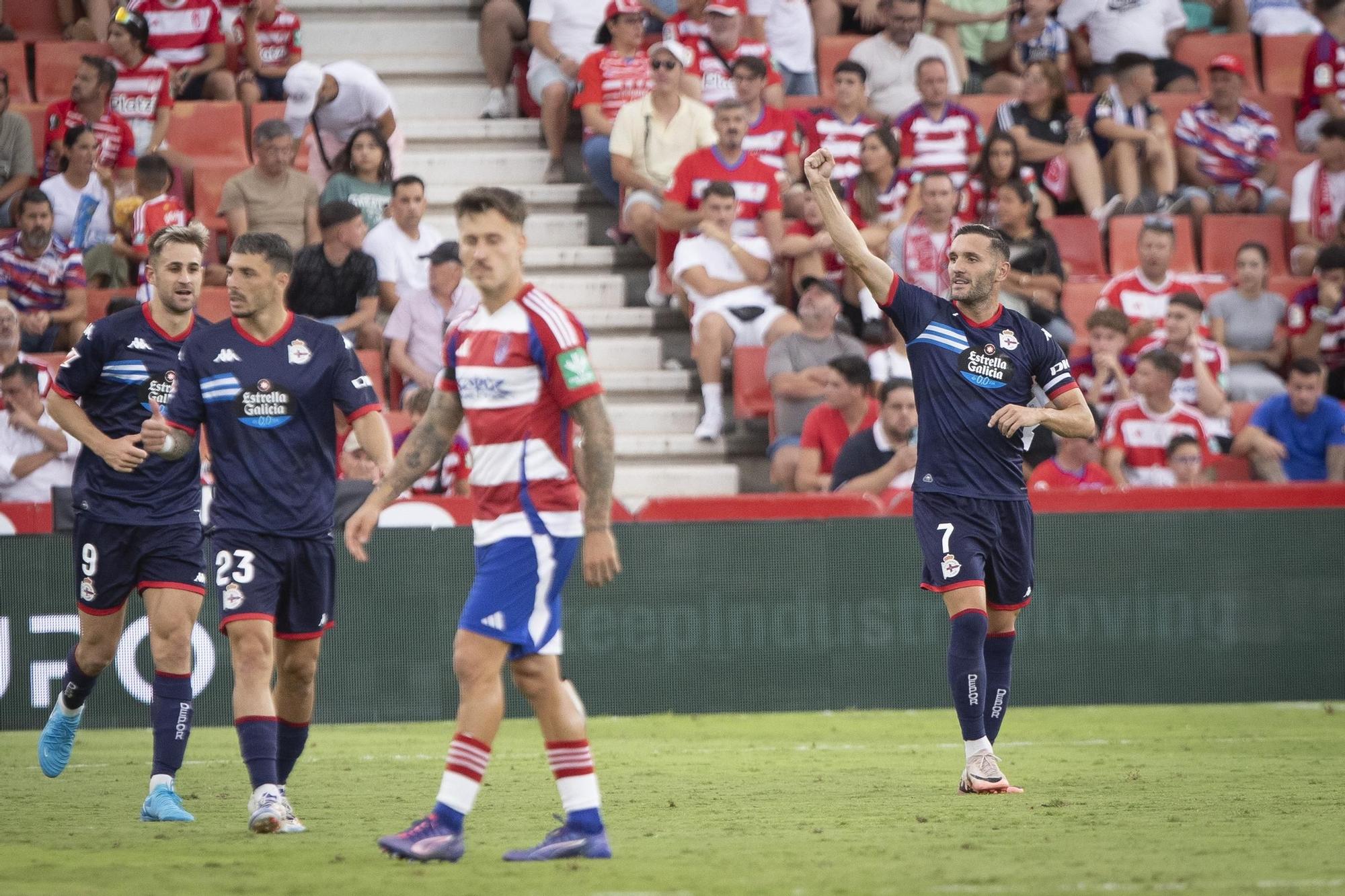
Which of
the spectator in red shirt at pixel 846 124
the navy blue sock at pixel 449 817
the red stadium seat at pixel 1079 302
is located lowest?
the red stadium seat at pixel 1079 302

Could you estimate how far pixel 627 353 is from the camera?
15.9 metres

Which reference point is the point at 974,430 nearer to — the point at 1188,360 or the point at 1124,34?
the point at 1188,360

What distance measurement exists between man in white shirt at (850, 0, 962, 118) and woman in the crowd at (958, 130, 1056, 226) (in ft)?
5.62

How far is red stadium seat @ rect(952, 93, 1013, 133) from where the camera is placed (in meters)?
17.7

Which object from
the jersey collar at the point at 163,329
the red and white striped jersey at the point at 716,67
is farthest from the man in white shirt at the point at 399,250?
the jersey collar at the point at 163,329

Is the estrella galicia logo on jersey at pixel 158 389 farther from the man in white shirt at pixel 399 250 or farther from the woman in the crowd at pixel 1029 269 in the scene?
the woman in the crowd at pixel 1029 269

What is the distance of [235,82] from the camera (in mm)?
16953

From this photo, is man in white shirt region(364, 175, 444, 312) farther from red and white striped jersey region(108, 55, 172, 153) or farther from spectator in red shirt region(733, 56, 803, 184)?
spectator in red shirt region(733, 56, 803, 184)

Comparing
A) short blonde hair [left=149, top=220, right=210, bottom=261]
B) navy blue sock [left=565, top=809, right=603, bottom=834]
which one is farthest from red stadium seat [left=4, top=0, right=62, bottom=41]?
navy blue sock [left=565, top=809, right=603, bottom=834]

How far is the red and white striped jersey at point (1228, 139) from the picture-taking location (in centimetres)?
1794

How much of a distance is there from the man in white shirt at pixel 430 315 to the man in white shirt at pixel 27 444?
106 inches

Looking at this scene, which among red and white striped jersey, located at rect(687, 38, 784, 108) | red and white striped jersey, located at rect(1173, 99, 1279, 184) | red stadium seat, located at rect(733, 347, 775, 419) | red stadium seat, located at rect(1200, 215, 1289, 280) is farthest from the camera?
red and white striped jersey, located at rect(1173, 99, 1279, 184)

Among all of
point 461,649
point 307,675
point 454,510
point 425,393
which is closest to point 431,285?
point 425,393

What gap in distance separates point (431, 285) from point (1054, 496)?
16.9 ft
